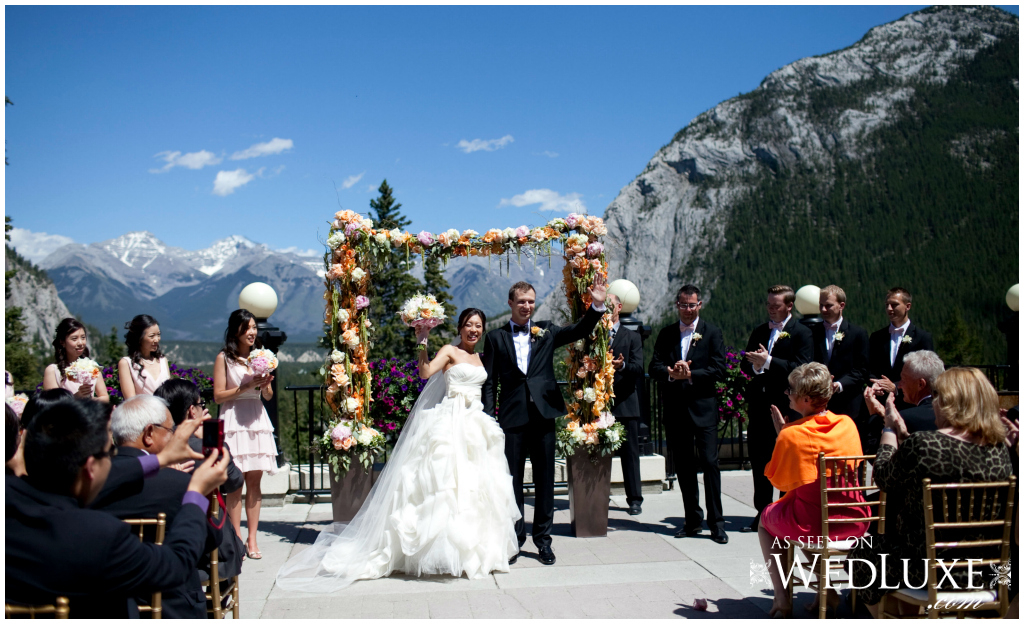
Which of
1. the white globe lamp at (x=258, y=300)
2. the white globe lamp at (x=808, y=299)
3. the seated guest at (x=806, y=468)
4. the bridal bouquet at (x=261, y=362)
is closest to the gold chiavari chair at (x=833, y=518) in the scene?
the seated guest at (x=806, y=468)

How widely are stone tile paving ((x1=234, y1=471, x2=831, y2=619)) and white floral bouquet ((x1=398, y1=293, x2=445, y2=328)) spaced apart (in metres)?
1.81

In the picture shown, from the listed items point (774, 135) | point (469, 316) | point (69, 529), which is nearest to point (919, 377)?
point (469, 316)

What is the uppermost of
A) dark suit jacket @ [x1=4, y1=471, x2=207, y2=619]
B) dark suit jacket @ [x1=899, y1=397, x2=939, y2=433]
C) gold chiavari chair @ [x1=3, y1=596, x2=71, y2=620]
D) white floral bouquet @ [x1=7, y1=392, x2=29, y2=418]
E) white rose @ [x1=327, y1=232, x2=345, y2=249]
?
white rose @ [x1=327, y1=232, x2=345, y2=249]

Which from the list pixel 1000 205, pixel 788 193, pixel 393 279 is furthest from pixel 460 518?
pixel 788 193

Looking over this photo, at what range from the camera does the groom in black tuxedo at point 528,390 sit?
556cm

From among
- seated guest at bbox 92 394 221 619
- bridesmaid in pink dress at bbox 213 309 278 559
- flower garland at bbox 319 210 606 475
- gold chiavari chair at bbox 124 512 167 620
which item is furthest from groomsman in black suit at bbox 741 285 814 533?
gold chiavari chair at bbox 124 512 167 620

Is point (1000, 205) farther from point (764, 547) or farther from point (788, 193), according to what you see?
point (764, 547)

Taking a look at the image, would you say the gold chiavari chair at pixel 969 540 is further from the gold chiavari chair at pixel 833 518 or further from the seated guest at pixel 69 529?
the seated guest at pixel 69 529

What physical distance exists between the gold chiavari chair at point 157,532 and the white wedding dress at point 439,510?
2.10 meters

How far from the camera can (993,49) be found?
10875 cm

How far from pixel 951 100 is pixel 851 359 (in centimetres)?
12269

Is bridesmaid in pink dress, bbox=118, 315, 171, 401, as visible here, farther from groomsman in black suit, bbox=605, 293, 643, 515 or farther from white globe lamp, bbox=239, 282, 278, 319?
groomsman in black suit, bbox=605, 293, 643, 515

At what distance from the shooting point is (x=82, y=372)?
17.4 feet

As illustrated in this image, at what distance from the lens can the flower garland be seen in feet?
20.2
